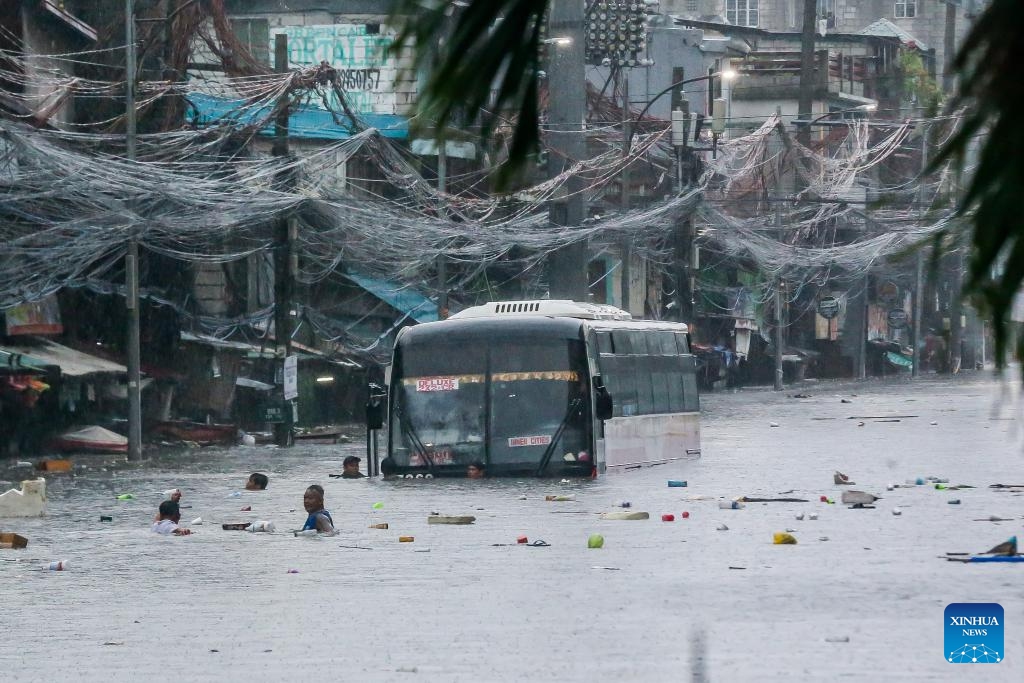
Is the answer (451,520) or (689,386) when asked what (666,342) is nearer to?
(689,386)

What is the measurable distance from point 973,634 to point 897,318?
203 ft

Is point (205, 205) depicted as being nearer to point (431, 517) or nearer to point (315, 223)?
point (315, 223)

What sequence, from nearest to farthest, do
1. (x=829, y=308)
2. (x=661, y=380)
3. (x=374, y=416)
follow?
(x=374, y=416), (x=661, y=380), (x=829, y=308)

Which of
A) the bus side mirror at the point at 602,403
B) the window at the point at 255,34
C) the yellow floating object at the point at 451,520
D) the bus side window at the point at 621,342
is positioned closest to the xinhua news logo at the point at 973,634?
the yellow floating object at the point at 451,520

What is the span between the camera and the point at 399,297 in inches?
1640

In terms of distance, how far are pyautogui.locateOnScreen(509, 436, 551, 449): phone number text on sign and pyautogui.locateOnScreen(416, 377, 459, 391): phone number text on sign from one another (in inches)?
42.8

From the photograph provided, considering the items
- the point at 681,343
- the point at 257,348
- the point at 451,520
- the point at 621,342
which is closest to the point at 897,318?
the point at 257,348

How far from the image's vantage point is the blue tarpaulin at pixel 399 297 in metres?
40.2

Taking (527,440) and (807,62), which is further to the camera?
(807,62)

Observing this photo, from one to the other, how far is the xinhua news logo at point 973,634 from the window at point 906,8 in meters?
89.1

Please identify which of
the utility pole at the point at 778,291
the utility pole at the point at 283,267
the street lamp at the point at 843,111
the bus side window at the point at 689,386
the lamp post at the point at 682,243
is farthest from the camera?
the utility pole at the point at 778,291

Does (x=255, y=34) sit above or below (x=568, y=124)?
above

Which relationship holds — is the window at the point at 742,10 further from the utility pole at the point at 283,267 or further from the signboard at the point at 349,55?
the utility pole at the point at 283,267

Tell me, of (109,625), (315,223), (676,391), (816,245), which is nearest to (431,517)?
(109,625)
